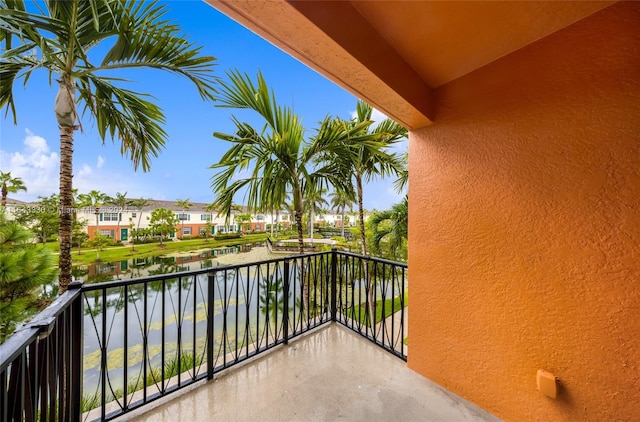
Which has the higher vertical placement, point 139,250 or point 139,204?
point 139,204

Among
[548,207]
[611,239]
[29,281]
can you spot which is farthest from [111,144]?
[611,239]

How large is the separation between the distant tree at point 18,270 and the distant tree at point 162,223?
15.5 m

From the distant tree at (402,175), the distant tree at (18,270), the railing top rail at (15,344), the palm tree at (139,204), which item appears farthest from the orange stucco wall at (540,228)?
the palm tree at (139,204)

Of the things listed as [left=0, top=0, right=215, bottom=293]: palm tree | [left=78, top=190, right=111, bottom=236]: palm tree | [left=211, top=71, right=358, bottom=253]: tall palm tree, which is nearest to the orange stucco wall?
[left=211, top=71, right=358, bottom=253]: tall palm tree

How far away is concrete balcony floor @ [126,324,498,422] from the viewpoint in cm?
130

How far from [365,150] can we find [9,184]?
7573 millimetres

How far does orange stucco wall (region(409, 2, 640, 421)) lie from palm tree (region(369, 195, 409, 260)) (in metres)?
2.73

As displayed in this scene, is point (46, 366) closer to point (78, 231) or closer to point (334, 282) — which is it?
point (334, 282)

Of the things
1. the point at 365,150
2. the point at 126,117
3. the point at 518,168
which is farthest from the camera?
the point at 365,150

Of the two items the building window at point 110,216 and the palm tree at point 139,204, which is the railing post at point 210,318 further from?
the palm tree at point 139,204

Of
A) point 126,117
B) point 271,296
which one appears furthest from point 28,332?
point 271,296

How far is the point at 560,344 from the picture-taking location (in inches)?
42.7

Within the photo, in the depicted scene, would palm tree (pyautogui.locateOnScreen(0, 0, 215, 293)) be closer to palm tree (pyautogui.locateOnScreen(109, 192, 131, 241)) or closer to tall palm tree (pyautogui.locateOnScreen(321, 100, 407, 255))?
tall palm tree (pyautogui.locateOnScreen(321, 100, 407, 255))

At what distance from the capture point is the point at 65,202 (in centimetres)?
199
